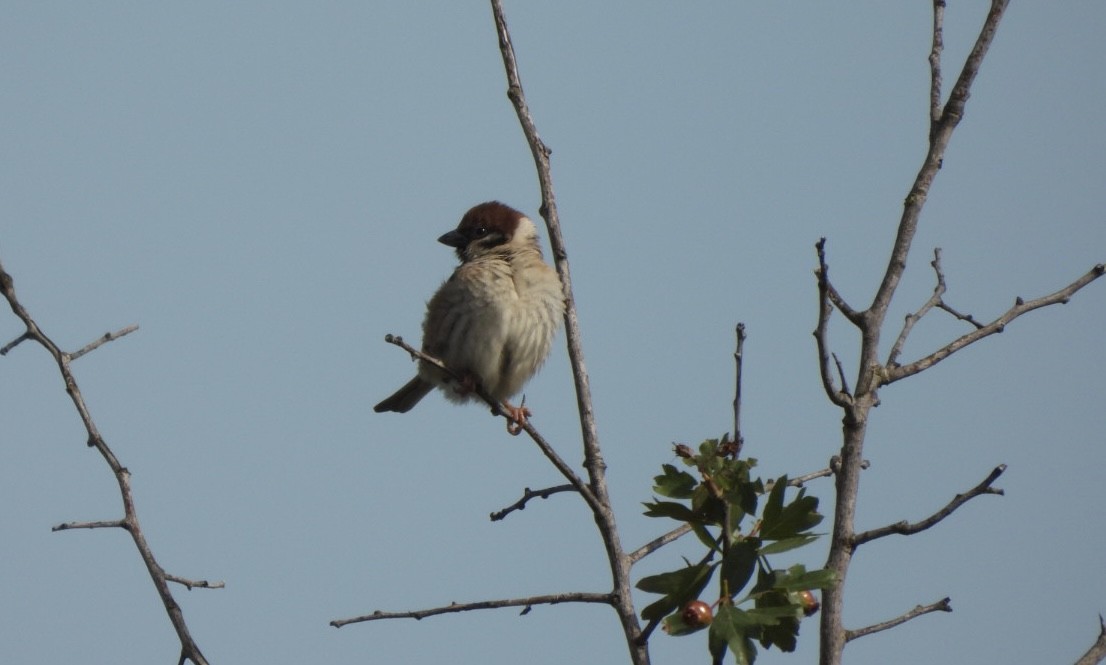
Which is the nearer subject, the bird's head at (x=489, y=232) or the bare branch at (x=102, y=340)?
the bare branch at (x=102, y=340)

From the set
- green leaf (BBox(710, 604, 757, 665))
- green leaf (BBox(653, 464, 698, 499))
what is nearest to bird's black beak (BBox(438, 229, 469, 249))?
green leaf (BBox(653, 464, 698, 499))

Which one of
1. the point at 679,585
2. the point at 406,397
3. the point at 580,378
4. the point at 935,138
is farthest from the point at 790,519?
the point at 406,397

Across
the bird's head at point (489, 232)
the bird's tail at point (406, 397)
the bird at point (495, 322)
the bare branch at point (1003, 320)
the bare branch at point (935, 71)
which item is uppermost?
the bird's head at point (489, 232)

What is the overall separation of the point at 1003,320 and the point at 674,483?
1.09m

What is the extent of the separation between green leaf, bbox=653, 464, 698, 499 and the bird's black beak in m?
3.89

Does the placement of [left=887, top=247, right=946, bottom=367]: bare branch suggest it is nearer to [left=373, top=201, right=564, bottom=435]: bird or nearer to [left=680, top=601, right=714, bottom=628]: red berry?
[left=680, top=601, right=714, bottom=628]: red berry

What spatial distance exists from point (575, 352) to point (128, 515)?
1.28 meters

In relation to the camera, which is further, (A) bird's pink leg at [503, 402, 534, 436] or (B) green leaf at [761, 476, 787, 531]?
(A) bird's pink leg at [503, 402, 534, 436]

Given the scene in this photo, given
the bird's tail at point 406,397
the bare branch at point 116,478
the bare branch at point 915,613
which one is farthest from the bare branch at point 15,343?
the bird's tail at point 406,397

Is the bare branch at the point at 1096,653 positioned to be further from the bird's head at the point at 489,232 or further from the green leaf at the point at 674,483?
the bird's head at the point at 489,232

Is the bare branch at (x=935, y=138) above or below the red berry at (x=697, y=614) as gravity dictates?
above

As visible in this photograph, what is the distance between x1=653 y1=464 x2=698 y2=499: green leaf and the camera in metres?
3.13

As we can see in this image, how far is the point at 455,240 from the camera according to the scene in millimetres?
6902

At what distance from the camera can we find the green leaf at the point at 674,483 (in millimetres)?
3133
